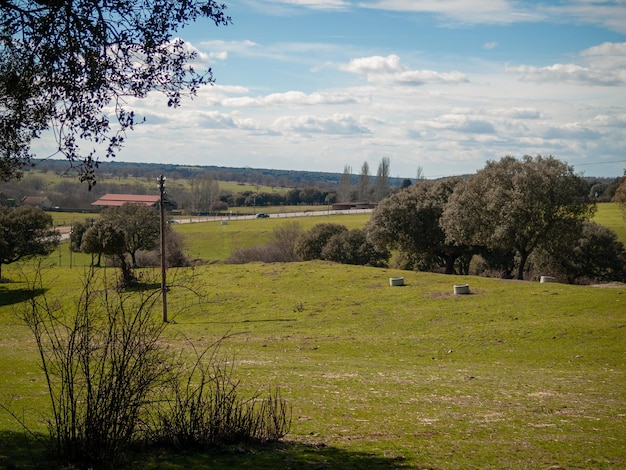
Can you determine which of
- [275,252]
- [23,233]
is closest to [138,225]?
[23,233]

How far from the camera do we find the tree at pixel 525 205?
155 feet

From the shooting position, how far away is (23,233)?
199 ft

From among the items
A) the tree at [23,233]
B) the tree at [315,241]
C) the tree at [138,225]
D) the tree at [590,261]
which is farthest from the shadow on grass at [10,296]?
the tree at [590,261]

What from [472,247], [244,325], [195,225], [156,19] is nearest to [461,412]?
[156,19]

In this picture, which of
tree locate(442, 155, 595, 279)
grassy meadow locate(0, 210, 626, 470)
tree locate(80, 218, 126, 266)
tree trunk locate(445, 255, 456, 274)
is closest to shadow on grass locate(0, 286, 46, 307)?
grassy meadow locate(0, 210, 626, 470)

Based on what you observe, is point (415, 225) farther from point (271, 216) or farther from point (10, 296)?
point (271, 216)

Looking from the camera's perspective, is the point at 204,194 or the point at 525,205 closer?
the point at 525,205

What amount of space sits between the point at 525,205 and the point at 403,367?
2955cm

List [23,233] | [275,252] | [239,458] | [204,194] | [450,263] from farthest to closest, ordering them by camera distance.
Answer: [204,194], [275,252], [450,263], [23,233], [239,458]

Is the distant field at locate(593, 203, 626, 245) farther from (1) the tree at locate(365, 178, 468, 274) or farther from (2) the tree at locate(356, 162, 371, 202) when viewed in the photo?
(2) the tree at locate(356, 162, 371, 202)

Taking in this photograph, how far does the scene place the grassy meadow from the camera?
981 centimetres

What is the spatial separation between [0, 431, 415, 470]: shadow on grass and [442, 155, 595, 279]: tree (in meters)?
41.0

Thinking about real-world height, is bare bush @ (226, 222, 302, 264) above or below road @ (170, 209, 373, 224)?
below

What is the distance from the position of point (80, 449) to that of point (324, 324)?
25451 millimetres
